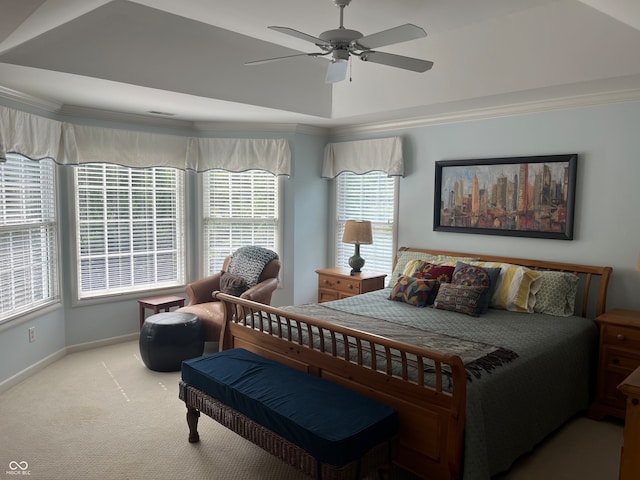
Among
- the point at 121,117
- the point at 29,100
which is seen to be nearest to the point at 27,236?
the point at 29,100

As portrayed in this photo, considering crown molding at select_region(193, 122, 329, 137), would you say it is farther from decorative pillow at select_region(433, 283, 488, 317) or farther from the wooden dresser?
the wooden dresser

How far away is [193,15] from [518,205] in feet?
9.93

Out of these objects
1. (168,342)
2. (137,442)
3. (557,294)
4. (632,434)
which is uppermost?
(557,294)

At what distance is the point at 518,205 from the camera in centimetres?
415

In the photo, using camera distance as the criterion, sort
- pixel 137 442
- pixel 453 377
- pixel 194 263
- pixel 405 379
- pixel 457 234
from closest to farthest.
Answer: pixel 453 377 → pixel 405 379 → pixel 137 442 → pixel 457 234 → pixel 194 263

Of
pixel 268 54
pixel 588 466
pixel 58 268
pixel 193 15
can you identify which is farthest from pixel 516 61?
pixel 58 268

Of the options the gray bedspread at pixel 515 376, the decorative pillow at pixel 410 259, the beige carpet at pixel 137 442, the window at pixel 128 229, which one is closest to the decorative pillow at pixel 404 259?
the decorative pillow at pixel 410 259

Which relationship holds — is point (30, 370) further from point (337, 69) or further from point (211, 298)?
point (337, 69)

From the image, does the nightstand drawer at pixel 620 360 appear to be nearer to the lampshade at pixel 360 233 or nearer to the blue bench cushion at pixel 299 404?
the blue bench cushion at pixel 299 404

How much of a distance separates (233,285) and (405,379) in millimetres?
2617

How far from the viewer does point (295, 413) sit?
2.32 meters

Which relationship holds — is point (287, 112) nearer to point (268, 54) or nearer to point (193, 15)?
point (268, 54)

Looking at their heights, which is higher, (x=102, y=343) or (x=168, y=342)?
(x=168, y=342)

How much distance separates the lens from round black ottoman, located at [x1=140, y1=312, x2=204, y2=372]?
13.3 feet
